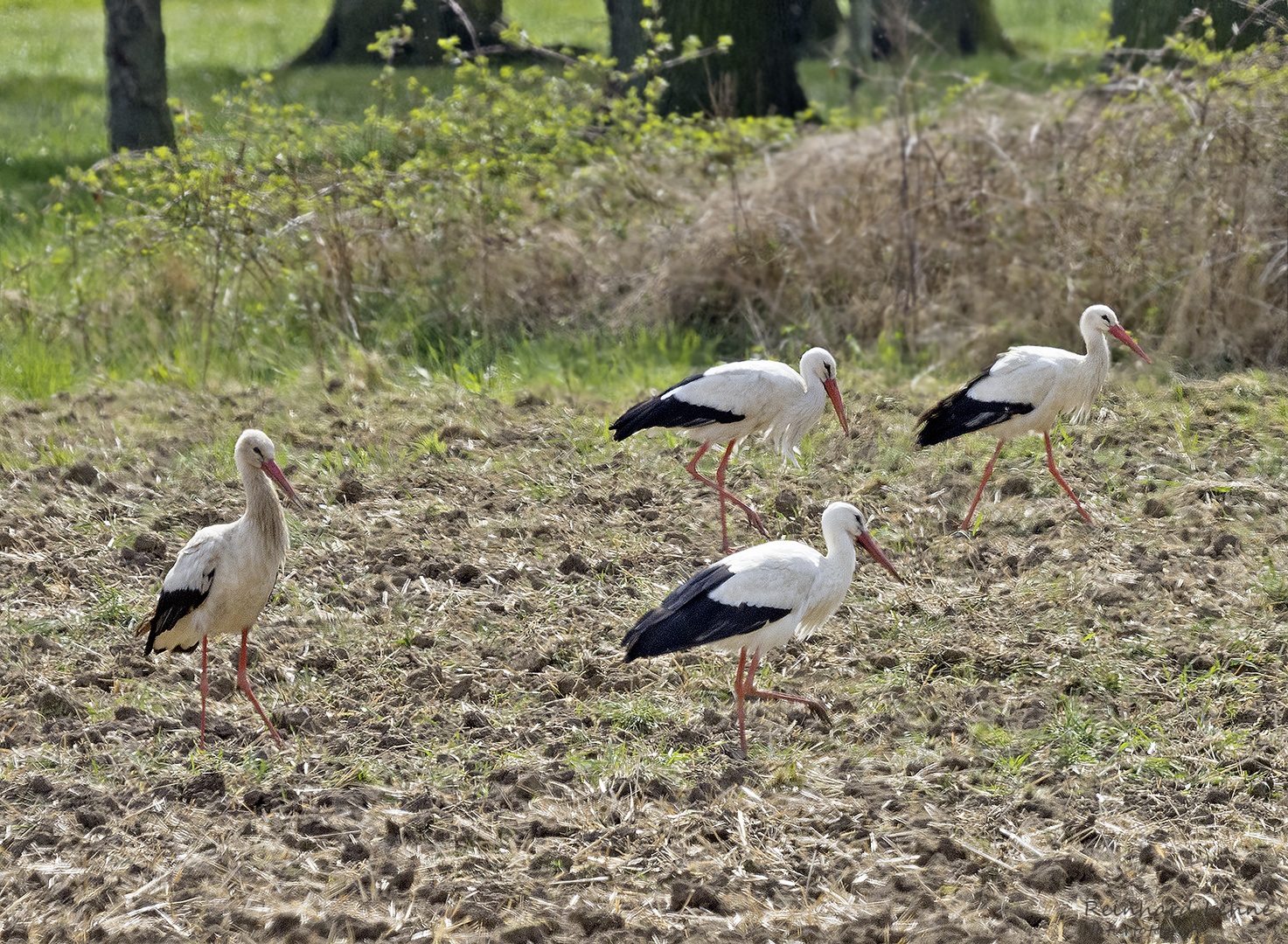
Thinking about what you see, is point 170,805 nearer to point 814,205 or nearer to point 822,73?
point 814,205

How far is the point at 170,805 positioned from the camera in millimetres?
3902

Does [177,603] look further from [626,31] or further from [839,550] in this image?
[626,31]

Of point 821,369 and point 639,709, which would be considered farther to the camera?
point 821,369

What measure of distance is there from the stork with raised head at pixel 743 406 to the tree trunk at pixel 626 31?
27.0 feet

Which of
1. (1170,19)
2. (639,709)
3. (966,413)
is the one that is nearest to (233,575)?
(639,709)

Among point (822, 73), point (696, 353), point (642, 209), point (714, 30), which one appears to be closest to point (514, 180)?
point (642, 209)

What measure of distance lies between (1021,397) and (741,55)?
8.76 m

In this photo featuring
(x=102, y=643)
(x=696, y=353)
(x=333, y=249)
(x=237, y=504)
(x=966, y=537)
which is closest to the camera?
(x=102, y=643)

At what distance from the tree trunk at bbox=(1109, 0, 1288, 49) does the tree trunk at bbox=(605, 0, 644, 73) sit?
4.80m

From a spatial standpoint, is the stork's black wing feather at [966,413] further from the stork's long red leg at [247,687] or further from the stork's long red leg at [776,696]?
the stork's long red leg at [247,687]

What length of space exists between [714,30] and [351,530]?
9170 mm

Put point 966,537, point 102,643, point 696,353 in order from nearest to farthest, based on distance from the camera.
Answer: point 102,643
point 966,537
point 696,353

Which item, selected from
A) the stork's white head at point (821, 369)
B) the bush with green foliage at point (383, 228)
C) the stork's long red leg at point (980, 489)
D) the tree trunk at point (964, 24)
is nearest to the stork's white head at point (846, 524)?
the stork's long red leg at point (980, 489)

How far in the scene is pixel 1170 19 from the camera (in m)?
12.2
